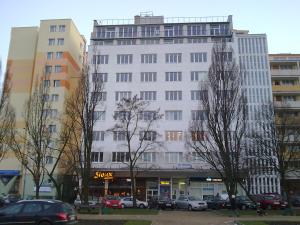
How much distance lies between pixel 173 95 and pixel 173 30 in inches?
544

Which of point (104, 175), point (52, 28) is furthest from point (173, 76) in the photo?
point (52, 28)

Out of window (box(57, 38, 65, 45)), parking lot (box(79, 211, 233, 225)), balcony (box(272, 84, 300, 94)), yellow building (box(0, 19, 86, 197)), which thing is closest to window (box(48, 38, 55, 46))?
yellow building (box(0, 19, 86, 197))

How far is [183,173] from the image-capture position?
53.7 meters

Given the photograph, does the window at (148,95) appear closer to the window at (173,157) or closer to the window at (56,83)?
the window at (173,157)

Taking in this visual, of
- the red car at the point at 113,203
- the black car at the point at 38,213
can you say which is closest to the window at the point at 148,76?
the red car at the point at 113,203

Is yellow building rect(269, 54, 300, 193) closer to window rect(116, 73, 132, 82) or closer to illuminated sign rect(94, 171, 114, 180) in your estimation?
window rect(116, 73, 132, 82)

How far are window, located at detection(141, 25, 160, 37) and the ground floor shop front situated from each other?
25462mm

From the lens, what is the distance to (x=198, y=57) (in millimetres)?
60156

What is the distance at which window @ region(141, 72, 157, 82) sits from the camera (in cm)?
5944

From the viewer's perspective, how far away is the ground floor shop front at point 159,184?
53656 millimetres

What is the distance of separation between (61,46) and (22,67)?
321 inches

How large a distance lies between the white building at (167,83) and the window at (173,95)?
164mm

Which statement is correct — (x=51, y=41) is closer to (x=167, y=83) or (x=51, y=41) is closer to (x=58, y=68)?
(x=58, y=68)

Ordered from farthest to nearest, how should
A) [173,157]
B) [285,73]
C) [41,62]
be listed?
[285,73] → [41,62] → [173,157]
